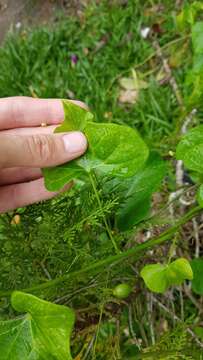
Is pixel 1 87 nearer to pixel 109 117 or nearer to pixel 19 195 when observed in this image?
pixel 109 117

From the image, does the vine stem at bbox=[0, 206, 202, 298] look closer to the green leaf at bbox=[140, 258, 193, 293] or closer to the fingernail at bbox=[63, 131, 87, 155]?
the green leaf at bbox=[140, 258, 193, 293]

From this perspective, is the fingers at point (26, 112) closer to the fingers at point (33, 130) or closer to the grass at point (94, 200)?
the fingers at point (33, 130)

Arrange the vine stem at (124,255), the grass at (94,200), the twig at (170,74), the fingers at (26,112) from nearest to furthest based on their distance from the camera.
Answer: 1. the vine stem at (124,255)
2. the grass at (94,200)
3. the fingers at (26,112)
4. the twig at (170,74)

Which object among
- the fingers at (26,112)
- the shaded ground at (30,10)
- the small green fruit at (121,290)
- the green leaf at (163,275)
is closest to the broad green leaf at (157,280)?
the green leaf at (163,275)

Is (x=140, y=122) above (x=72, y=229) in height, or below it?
below

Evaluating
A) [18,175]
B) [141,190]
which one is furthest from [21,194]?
[141,190]

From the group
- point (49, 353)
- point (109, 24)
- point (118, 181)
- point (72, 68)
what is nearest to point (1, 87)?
point (72, 68)

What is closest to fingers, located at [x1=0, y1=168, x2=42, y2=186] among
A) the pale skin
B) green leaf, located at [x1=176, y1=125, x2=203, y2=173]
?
the pale skin
